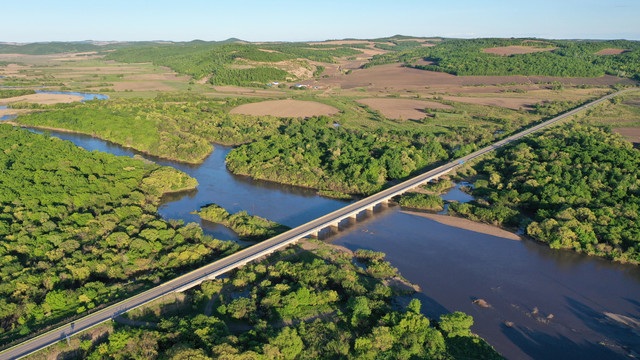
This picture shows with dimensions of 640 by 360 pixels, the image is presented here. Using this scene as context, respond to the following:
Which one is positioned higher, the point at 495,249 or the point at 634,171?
the point at 634,171

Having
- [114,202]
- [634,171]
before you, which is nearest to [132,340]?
[114,202]

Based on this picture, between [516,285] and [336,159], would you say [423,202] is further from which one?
[516,285]

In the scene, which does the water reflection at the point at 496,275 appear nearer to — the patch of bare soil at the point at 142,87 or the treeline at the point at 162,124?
the treeline at the point at 162,124

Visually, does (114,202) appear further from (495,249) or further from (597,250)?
(597,250)

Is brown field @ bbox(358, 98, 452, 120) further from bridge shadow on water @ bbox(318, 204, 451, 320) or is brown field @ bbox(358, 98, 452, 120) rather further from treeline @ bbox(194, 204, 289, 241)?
treeline @ bbox(194, 204, 289, 241)

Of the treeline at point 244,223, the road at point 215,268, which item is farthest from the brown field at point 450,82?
the treeline at point 244,223

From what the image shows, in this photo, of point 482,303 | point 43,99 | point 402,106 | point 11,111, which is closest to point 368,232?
point 482,303
